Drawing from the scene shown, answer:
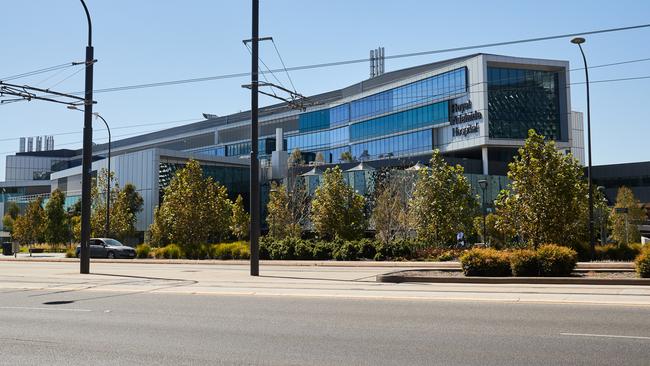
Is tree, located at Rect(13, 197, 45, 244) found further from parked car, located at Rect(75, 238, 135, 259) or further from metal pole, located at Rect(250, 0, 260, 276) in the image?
metal pole, located at Rect(250, 0, 260, 276)

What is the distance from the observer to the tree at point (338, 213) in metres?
42.8

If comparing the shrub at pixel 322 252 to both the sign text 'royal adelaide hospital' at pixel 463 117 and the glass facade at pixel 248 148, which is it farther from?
the glass facade at pixel 248 148

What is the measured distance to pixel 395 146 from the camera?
80.2m


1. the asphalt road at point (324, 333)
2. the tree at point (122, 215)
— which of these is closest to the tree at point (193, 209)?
the tree at point (122, 215)

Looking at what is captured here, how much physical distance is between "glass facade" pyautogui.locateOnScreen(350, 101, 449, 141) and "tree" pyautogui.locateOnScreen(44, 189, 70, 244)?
3820 cm

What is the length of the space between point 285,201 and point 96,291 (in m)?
34.6

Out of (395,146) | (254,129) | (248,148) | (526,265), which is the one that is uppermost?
(248,148)

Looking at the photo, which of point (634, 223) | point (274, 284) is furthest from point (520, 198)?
point (634, 223)

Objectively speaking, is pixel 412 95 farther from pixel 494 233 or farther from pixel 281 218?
pixel 494 233

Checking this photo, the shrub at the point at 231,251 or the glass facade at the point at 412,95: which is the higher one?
the glass facade at the point at 412,95

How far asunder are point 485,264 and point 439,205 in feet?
64.1

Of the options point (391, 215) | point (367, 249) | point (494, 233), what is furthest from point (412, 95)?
point (367, 249)

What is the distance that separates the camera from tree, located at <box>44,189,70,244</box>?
6862 centimetres

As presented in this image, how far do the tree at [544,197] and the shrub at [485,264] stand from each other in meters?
11.1
